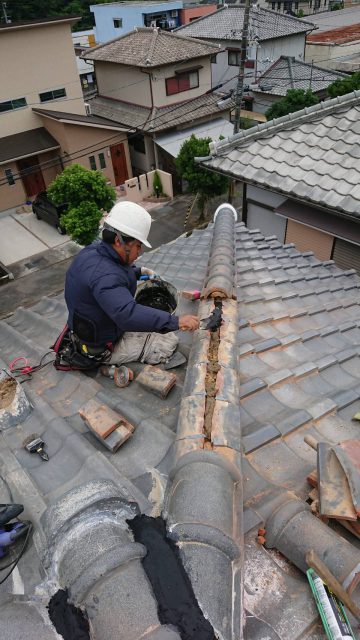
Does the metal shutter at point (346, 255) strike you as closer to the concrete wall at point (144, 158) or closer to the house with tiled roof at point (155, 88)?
the house with tiled roof at point (155, 88)

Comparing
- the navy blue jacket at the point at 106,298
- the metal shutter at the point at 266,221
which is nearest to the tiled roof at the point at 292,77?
the metal shutter at the point at 266,221

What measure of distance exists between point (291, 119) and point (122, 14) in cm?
4794

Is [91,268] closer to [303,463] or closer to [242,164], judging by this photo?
[303,463]

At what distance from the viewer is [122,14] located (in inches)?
1843

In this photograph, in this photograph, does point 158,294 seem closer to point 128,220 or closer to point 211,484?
point 128,220

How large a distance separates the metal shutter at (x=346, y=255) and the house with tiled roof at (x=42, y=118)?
18.1m

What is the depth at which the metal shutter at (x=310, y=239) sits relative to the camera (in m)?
9.67

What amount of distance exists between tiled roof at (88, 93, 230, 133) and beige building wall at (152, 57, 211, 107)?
1.07 feet

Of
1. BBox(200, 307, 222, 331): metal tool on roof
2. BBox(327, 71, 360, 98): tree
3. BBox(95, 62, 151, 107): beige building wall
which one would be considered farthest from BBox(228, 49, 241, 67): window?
BBox(200, 307, 222, 331): metal tool on roof

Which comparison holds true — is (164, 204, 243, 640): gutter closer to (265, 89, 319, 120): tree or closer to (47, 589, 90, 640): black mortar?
(47, 589, 90, 640): black mortar

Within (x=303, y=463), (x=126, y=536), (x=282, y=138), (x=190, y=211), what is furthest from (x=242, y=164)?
(x=190, y=211)

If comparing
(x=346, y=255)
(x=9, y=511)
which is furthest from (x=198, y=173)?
(x=9, y=511)

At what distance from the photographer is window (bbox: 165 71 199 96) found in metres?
26.4

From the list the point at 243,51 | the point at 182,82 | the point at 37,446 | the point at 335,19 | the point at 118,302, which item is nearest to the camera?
the point at 37,446
